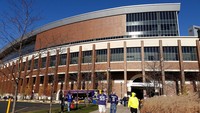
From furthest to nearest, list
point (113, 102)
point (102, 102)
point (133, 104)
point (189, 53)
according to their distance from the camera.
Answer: point (189, 53), point (113, 102), point (102, 102), point (133, 104)

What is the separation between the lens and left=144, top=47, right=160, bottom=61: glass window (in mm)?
41688

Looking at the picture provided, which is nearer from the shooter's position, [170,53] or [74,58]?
[170,53]

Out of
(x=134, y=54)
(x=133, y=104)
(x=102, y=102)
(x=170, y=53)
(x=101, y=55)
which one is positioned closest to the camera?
(x=133, y=104)

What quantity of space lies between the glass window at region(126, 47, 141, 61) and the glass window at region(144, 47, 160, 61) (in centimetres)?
145

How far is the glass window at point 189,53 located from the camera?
4084 cm

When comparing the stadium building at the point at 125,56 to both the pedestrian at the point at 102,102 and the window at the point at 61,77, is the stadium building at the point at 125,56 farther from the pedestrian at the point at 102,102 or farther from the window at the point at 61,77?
the pedestrian at the point at 102,102

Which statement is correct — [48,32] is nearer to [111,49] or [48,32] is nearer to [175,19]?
[111,49]

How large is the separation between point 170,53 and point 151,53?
12.7 feet

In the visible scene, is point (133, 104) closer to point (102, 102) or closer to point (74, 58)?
point (102, 102)

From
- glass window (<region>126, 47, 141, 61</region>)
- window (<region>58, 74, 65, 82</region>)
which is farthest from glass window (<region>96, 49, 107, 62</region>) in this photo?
window (<region>58, 74, 65, 82</region>)

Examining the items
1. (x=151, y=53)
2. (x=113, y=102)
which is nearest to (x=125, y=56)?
(x=151, y=53)

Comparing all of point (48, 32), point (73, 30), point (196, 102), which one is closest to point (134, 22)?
point (73, 30)

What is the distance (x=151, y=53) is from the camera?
42094 millimetres

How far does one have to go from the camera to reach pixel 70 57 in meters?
49.8
